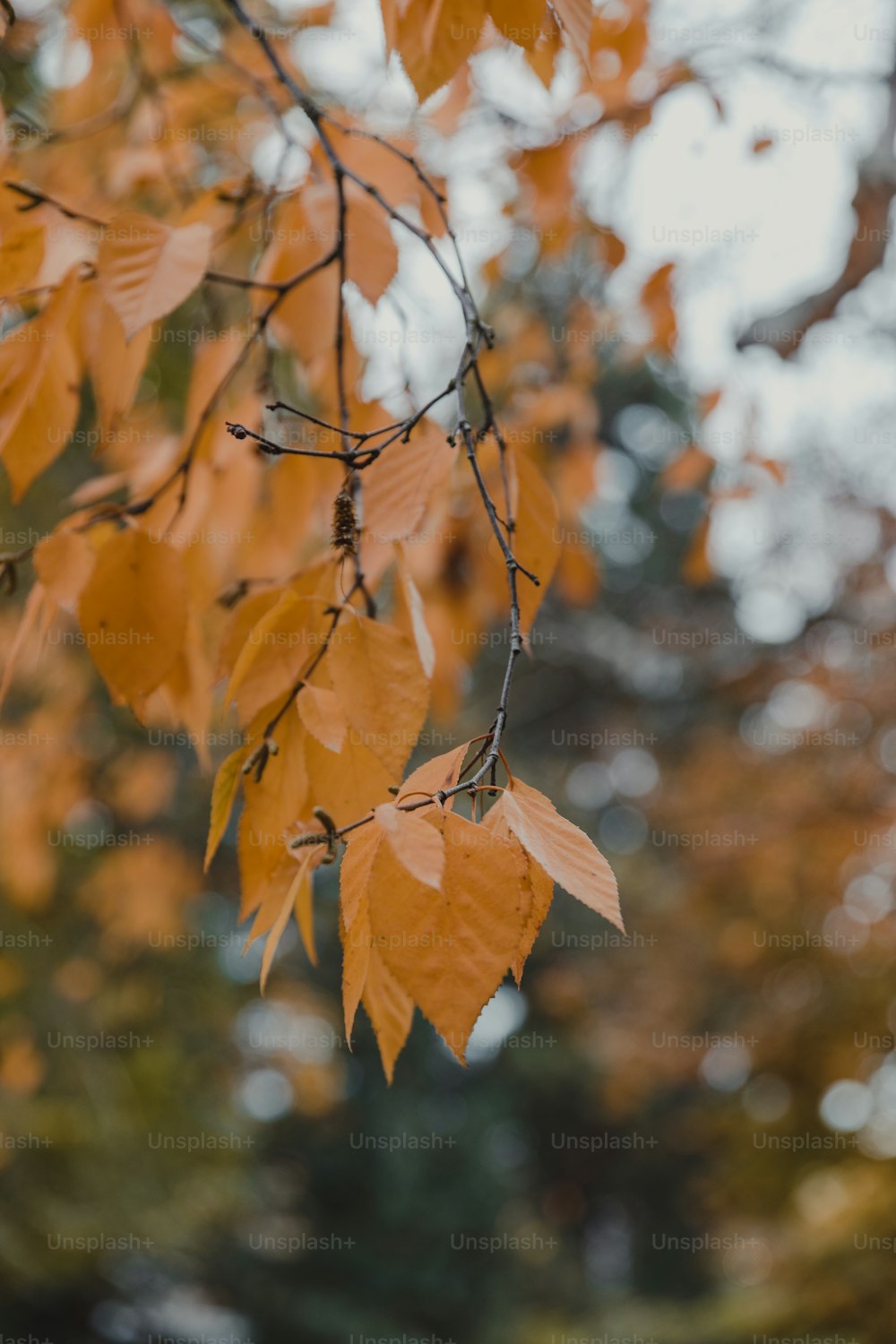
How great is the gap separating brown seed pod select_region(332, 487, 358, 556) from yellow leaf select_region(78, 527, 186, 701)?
227 millimetres

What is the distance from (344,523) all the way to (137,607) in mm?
261

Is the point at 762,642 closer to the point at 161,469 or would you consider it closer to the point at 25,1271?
the point at 161,469

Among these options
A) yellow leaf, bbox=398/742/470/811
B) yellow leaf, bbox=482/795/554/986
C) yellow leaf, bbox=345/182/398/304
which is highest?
yellow leaf, bbox=345/182/398/304

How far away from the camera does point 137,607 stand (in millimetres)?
851

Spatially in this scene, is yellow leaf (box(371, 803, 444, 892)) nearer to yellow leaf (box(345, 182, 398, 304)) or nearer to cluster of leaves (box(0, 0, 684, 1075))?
cluster of leaves (box(0, 0, 684, 1075))

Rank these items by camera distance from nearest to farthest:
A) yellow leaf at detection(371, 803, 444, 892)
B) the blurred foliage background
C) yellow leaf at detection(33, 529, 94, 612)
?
yellow leaf at detection(371, 803, 444, 892)
yellow leaf at detection(33, 529, 94, 612)
the blurred foliage background

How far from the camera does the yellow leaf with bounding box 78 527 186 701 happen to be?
838mm

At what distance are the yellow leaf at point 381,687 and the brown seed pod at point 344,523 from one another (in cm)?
5

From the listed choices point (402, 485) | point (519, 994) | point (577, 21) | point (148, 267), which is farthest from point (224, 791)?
point (519, 994)

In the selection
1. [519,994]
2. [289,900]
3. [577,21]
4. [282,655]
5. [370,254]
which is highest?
[577,21]

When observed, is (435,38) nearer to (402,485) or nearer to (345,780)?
(402,485)

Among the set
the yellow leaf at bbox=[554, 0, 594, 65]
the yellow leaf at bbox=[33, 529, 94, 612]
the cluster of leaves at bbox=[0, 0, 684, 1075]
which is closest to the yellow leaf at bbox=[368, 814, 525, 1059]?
the cluster of leaves at bbox=[0, 0, 684, 1075]

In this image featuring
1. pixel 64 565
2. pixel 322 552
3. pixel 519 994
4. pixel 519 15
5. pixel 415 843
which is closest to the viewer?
pixel 415 843

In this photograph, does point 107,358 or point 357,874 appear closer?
point 357,874
